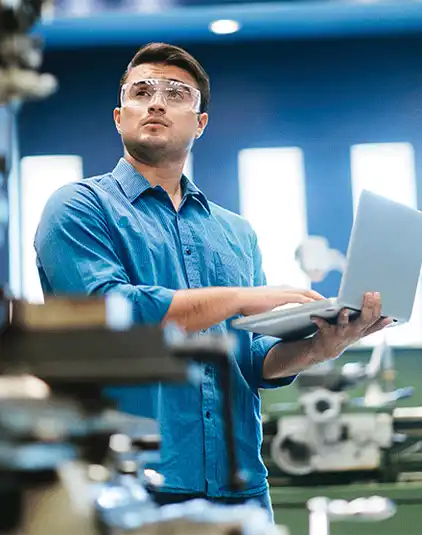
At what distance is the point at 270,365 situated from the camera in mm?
2041

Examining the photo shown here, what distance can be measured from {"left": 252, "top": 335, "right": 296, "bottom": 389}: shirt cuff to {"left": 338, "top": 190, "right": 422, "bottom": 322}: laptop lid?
297 mm

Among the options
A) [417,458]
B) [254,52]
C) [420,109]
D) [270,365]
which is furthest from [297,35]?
[270,365]

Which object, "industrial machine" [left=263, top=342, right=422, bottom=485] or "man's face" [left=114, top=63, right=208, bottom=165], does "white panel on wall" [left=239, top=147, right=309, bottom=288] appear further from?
"man's face" [left=114, top=63, right=208, bottom=165]

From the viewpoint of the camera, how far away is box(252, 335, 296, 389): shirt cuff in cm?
206

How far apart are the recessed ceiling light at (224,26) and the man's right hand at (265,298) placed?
3886 millimetres

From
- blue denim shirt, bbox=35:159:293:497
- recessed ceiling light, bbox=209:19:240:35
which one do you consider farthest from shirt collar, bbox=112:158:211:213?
recessed ceiling light, bbox=209:19:240:35

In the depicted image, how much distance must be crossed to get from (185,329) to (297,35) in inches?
166

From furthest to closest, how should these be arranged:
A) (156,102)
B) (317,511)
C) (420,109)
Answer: (420,109)
(317,511)
(156,102)

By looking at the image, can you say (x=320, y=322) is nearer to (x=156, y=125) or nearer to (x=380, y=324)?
(x=380, y=324)

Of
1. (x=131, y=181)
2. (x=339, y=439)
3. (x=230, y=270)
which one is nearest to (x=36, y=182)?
(x=339, y=439)

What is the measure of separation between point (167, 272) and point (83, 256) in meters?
0.22

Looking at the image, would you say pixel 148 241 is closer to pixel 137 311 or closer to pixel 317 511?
pixel 137 311

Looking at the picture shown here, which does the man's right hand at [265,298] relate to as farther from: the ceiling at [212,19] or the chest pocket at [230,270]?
the ceiling at [212,19]

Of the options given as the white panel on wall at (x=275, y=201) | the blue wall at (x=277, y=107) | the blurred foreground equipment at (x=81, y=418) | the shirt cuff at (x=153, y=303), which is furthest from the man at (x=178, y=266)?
the blue wall at (x=277, y=107)
